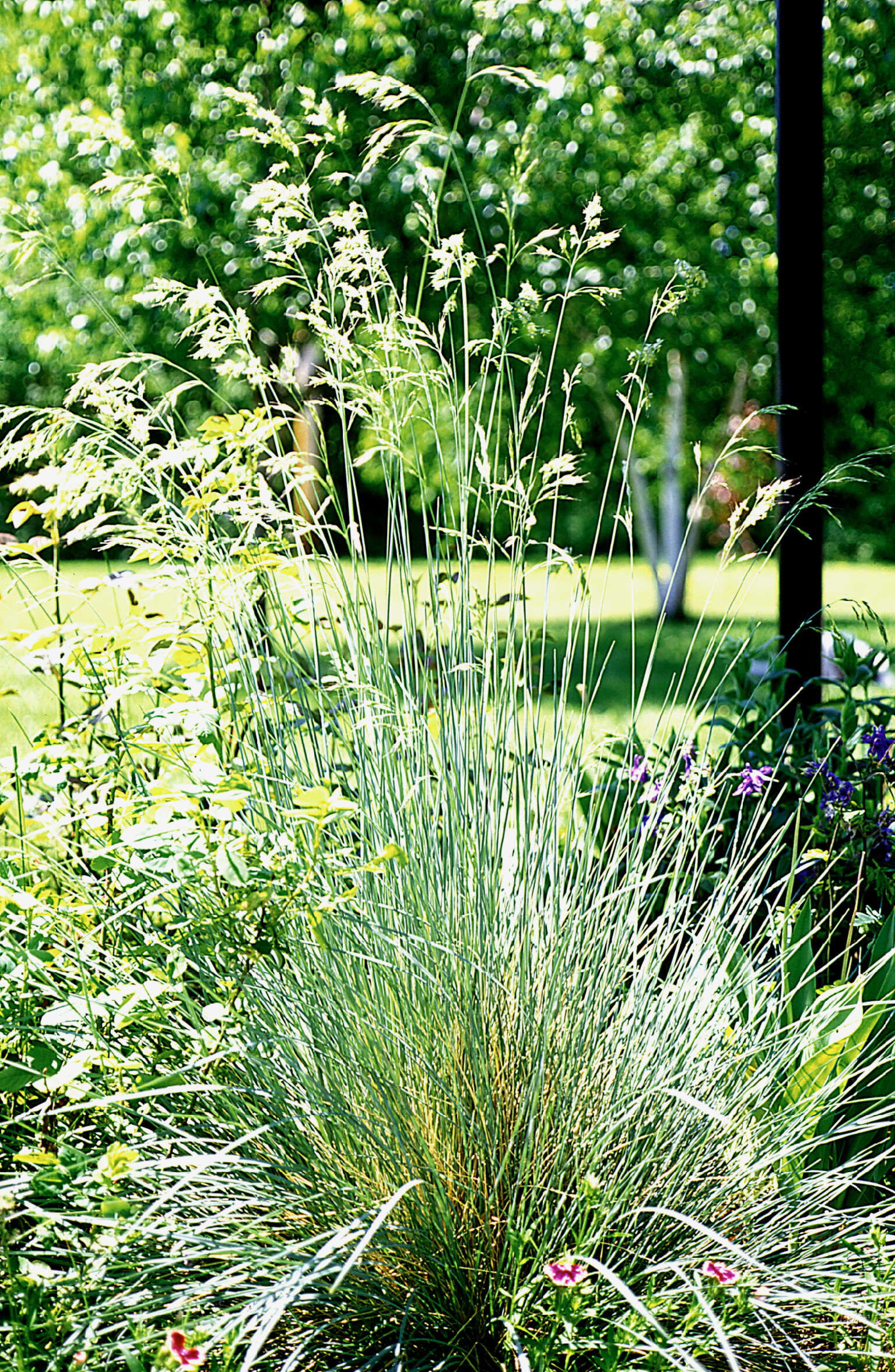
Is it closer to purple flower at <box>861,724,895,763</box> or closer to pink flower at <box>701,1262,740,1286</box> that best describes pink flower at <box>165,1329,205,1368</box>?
pink flower at <box>701,1262,740,1286</box>

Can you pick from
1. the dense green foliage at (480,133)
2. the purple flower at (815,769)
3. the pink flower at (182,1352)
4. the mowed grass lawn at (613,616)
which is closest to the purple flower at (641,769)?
the mowed grass lawn at (613,616)

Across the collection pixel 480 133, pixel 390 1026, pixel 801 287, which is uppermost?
pixel 480 133

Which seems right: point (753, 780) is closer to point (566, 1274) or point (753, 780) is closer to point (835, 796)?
point (835, 796)

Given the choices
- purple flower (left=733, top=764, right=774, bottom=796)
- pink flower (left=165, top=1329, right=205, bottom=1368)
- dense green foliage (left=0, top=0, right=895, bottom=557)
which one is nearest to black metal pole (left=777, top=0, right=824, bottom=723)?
purple flower (left=733, top=764, right=774, bottom=796)

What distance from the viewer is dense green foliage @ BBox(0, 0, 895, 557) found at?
17.0 ft

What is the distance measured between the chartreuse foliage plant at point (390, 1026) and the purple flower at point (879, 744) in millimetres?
613

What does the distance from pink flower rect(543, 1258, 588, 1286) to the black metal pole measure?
1.48m

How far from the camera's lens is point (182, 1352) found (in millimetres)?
1062

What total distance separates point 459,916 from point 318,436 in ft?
2.01

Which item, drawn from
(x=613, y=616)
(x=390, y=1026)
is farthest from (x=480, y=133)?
(x=390, y=1026)

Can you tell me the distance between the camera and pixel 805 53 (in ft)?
7.80

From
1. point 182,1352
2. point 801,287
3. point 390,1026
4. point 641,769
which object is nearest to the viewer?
point 182,1352

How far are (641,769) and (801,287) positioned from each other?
1.15 meters

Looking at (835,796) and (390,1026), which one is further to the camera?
(835,796)
